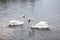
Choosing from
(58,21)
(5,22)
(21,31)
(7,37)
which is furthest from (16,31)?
(58,21)

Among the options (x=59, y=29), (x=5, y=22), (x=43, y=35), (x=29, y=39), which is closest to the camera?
(x=29, y=39)

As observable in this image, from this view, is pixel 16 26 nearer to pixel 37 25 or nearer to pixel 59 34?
pixel 37 25

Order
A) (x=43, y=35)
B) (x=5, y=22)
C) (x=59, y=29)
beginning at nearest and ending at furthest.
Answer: (x=43, y=35) < (x=59, y=29) < (x=5, y=22)

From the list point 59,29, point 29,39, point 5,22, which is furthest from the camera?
point 5,22

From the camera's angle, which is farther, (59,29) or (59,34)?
(59,29)

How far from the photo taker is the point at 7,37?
3.21 m

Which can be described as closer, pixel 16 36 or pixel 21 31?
pixel 16 36

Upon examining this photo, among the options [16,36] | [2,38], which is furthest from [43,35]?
[2,38]

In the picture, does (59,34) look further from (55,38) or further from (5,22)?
(5,22)

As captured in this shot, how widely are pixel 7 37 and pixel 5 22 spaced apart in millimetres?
912

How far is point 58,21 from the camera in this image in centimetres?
420

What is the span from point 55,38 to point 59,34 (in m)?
0.23

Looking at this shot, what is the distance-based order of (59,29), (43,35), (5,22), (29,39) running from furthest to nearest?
(5,22), (59,29), (43,35), (29,39)

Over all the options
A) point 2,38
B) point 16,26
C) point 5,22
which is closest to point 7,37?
point 2,38
